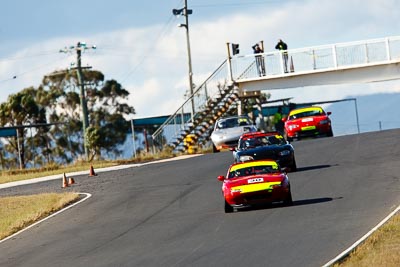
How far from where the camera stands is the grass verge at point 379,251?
1695cm

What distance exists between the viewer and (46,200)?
3659 centimetres

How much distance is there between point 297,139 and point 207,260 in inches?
1249

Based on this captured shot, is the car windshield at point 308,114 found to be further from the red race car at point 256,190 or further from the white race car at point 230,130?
the red race car at point 256,190

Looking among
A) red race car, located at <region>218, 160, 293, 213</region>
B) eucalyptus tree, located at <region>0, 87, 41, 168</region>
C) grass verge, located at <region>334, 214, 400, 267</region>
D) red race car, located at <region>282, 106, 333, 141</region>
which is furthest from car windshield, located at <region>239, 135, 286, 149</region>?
eucalyptus tree, located at <region>0, 87, 41, 168</region>

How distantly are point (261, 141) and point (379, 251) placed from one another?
59.1 ft

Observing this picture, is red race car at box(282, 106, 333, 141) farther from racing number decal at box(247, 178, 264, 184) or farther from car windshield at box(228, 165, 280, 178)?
racing number decal at box(247, 178, 264, 184)

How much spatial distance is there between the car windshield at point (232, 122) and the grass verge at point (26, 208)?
13.3 m

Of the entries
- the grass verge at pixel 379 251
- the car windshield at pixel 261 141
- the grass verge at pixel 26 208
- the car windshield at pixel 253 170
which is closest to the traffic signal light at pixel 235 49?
the grass verge at pixel 26 208

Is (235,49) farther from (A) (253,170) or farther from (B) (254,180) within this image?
(B) (254,180)

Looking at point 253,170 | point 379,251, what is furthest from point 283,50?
point 379,251

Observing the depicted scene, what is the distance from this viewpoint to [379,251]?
18031 millimetres

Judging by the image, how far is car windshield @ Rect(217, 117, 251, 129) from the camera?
50.2 meters

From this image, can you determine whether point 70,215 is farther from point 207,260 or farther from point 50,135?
point 50,135

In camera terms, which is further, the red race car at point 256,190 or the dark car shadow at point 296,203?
the dark car shadow at point 296,203
